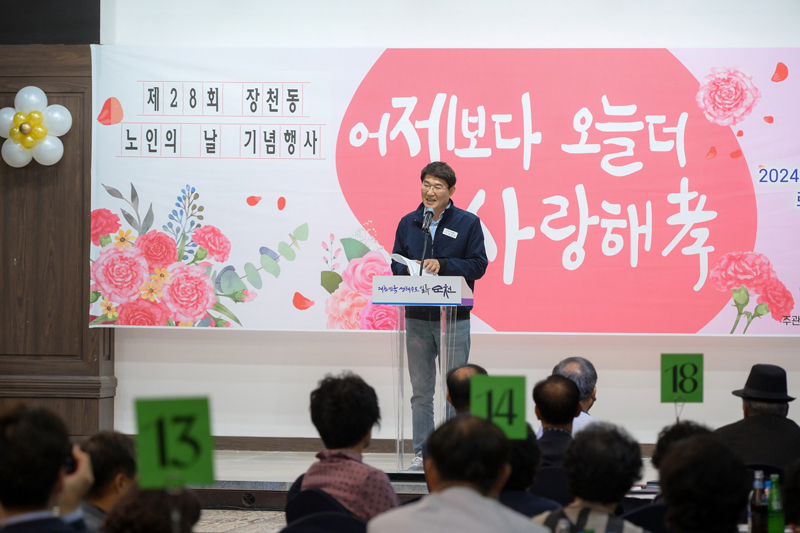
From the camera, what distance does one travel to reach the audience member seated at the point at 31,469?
4.67 ft

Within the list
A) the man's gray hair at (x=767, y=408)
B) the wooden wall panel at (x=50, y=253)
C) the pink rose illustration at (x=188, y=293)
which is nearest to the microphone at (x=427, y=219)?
the man's gray hair at (x=767, y=408)

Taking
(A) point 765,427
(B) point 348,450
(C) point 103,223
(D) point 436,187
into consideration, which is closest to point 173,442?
(B) point 348,450

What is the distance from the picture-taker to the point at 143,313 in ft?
18.1

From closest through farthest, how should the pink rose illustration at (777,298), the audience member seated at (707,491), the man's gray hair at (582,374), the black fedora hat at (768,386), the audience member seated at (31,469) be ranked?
the audience member seated at (31,469) → the audience member seated at (707,491) → the black fedora hat at (768,386) → the man's gray hair at (582,374) → the pink rose illustration at (777,298)

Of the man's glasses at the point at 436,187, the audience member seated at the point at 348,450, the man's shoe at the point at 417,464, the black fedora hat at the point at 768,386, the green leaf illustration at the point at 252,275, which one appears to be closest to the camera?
the audience member seated at the point at 348,450

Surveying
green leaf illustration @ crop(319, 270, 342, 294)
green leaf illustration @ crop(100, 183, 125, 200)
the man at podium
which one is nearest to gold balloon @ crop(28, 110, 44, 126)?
green leaf illustration @ crop(100, 183, 125, 200)

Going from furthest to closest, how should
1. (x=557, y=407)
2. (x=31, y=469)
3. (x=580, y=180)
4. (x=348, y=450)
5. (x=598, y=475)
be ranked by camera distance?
(x=580, y=180)
(x=557, y=407)
(x=348, y=450)
(x=598, y=475)
(x=31, y=469)

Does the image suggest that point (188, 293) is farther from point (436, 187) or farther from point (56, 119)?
point (436, 187)

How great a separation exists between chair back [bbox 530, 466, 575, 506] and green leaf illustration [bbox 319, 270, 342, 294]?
10.4 ft

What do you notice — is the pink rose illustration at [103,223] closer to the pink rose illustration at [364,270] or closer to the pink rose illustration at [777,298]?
the pink rose illustration at [364,270]

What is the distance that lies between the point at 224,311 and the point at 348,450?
3433mm

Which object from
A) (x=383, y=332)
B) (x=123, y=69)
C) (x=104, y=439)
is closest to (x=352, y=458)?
(x=104, y=439)

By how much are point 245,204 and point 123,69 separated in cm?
122

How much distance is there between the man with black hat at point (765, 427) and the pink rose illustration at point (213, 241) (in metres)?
3.52
